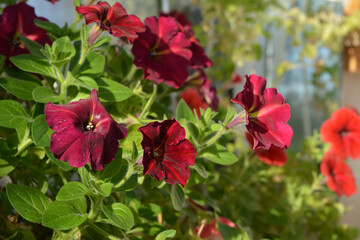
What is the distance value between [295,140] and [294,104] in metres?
0.24

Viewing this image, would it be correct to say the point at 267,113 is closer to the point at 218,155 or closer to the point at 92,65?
the point at 218,155

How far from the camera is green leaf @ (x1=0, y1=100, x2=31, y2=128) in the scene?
42 cm

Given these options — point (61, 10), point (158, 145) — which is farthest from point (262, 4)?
point (158, 145)

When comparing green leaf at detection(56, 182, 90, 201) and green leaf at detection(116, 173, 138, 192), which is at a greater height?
green leaf at detection(116, 173, 138, 192)

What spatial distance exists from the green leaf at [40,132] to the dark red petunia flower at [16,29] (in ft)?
0.51

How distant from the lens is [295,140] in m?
2.57

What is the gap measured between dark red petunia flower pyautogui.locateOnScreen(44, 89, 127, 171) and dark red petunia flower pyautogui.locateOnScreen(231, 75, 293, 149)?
0.49 feet

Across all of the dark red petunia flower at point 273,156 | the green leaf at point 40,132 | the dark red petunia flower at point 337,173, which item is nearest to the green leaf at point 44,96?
the green leaf at point 40,132

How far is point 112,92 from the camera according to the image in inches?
17.4

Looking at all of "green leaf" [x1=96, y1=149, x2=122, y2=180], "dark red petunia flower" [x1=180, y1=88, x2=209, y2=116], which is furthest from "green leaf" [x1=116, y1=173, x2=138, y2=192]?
"dark red petunia flower" [x1=180, y1=88, x2=209, y2=116]

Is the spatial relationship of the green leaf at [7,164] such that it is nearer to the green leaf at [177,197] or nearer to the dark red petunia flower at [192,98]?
the green leaf at [177,197]

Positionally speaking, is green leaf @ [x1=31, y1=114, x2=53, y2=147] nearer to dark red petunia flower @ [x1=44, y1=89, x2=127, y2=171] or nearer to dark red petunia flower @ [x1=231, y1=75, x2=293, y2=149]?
dark red petunia flower @ [x1=44, y1=89, x2=127, y2=171]

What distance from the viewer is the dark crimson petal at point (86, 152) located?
0.34 metres

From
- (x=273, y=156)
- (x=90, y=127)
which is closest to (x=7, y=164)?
(x=90, y=127)
